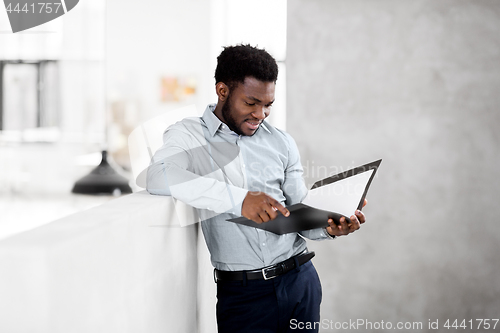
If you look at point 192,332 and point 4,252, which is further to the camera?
point 192,332

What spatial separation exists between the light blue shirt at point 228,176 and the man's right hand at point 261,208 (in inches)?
3.0

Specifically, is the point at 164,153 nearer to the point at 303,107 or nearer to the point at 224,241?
the point at 224,241

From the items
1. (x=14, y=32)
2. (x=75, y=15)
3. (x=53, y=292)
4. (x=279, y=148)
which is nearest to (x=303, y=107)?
(x=279, y=148)

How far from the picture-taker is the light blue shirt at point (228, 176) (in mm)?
1122

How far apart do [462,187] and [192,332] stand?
1.66m

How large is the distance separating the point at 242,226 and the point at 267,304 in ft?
0.80

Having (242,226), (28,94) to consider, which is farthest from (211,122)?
(28,94)

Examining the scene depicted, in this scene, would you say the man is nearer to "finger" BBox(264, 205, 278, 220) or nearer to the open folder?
the open folder

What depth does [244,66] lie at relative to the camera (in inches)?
51.4

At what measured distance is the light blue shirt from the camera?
1.12 metres

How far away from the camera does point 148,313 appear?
3.27ft

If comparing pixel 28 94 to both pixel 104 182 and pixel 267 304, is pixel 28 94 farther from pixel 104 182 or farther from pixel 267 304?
pixel 267 304

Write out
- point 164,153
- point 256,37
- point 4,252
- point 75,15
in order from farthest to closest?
point 75,15, point 256,37, point 164,153, point 4,252

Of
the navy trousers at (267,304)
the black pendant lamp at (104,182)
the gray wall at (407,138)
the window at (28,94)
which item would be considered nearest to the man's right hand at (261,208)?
the navy trousers at (267,304)
